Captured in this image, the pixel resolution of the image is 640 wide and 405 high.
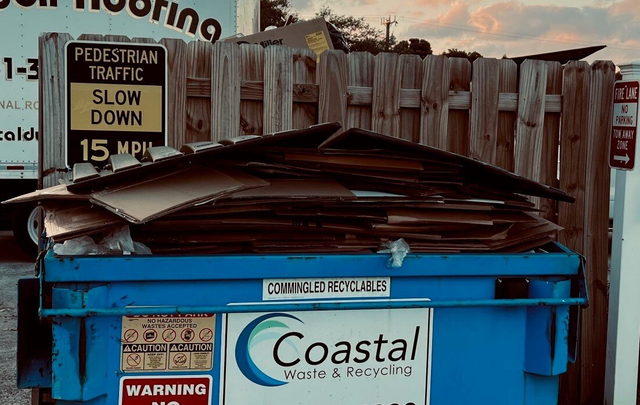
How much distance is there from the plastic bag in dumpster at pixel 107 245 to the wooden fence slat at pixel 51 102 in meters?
1.67

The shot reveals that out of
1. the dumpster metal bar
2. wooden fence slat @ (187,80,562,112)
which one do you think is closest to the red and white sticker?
the dumpster metal bar

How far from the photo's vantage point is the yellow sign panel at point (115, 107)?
4043 mm

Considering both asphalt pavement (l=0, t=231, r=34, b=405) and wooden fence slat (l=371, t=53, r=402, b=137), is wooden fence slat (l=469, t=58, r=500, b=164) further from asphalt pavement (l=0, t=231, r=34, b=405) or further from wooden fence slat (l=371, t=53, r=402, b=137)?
asphalt pavement (l=0, t=231, r=34, b=405)

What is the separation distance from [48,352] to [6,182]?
22.3ft

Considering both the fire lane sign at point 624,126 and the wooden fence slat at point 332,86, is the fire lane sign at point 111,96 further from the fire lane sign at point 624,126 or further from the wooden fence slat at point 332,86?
the fire lane sign at point 624,126

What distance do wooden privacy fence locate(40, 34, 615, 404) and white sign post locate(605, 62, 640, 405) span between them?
12.5 inches

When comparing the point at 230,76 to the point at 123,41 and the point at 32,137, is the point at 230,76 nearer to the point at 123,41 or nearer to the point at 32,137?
the point at 123,41

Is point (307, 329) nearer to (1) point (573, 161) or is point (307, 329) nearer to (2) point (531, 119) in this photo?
(2) point (531, 119)

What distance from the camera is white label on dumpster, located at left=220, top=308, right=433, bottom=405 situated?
8.05 ft

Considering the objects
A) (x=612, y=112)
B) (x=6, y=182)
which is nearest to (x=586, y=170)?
(x=612, y=112)

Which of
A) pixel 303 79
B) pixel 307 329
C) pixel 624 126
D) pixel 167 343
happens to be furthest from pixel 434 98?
pixel 167 343

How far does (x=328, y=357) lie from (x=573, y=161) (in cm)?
253

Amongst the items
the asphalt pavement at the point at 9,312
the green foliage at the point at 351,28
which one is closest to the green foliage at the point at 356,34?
the green foliage at the point at 351,28

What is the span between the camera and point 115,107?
4.09m
